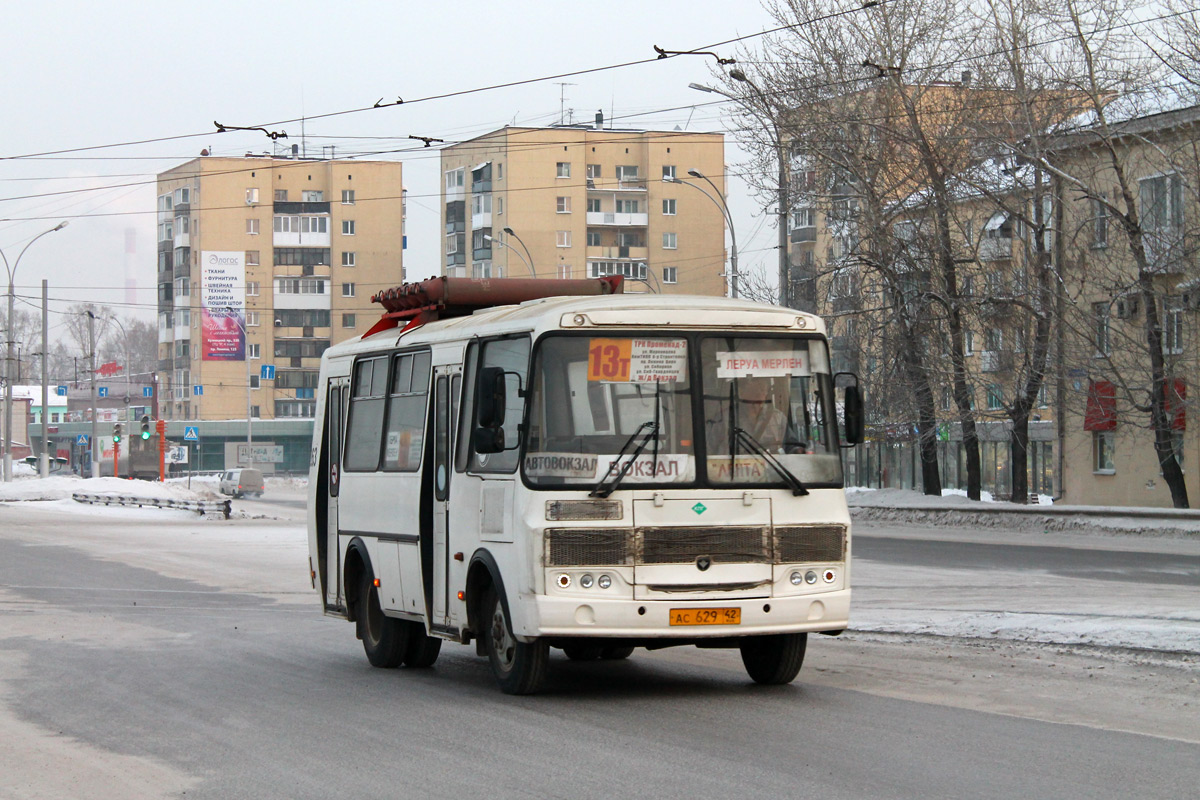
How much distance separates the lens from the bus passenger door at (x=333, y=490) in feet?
44.3

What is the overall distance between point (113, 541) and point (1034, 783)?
2943 cm

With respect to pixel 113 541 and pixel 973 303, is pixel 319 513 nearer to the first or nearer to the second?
pixel 113 541

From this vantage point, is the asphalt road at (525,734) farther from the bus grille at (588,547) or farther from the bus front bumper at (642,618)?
the bus grille at (588,547)

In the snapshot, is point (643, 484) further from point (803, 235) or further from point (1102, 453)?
point (803, 235)

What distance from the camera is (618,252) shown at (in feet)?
341

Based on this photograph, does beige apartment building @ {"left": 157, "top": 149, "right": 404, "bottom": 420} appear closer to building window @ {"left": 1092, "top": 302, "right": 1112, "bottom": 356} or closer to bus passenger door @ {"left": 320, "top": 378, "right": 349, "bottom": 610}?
building window @ {"left": 1092, "top": 302, "right": 1112, "bottom": 356}

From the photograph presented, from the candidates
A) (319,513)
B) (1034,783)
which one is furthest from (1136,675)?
(319,513)

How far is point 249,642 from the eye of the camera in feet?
48.0

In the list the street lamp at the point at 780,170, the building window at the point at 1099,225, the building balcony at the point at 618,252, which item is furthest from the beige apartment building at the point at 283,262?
the building window at the point at 1099,225

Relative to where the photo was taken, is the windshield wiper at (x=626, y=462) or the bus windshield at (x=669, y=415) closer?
the windshield wiper at (x=626, y=462)

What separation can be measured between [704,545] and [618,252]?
94713mm

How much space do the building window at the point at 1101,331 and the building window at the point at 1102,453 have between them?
34.2ft

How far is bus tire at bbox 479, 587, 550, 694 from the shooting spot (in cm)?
1014

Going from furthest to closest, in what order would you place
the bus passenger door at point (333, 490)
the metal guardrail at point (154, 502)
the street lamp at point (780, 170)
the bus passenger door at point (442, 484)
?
the metal guardrail at point (154, 502), the street lamp at point (780, 170), the bus passenger door at point (333, 490), the bus passenger door at point (442, 484)
